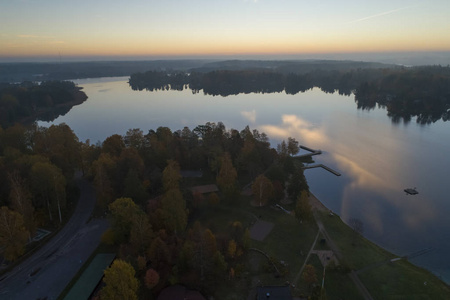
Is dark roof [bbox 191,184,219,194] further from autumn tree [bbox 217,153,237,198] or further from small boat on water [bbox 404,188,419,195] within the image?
small boat on water [bbox 404,188,419,195]

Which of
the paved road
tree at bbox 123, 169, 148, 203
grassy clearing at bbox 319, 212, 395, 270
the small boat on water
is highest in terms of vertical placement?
tree at bbox 123, 169, 148, 203

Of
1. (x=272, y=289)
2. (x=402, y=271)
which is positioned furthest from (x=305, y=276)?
(x=402, y=271)

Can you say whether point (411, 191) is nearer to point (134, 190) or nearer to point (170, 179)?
point (170, 179)

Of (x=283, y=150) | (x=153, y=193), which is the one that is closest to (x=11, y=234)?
(x=153, y=193)

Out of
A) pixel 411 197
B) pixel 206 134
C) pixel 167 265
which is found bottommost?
pixel 411 197

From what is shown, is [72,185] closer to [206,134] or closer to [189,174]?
[189,174]

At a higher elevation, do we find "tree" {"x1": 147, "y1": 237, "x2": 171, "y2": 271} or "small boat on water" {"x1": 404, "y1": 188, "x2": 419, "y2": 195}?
"tree" {"x1": 147, "y1": 237, "x2": 171, "y2": 271}

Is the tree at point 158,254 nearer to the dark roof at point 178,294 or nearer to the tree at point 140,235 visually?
the tree at point 140,235

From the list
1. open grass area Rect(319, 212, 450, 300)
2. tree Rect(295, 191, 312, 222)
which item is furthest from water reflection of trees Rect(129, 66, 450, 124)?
open grass area Rect(319, 212, 450, 300)
